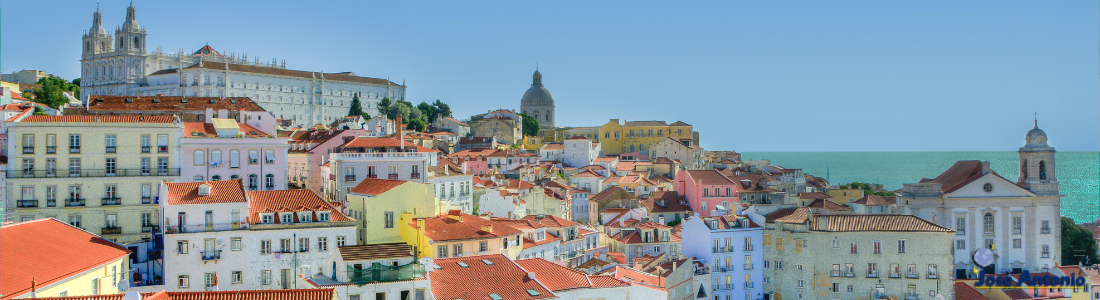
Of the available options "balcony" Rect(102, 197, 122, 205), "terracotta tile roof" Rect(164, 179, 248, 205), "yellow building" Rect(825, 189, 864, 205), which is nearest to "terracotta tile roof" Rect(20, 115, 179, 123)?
"balcony" Rect(102, 197, 122, 205)

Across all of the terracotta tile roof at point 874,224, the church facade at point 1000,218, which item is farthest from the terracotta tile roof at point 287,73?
the church facade at point 1000,218

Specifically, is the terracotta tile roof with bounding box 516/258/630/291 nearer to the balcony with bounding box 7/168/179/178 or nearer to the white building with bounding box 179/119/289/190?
the white building with bounding box 179/119/289/190

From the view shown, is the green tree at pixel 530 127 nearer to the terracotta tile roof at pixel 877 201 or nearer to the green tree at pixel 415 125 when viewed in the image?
the green tree at pixel 415 125

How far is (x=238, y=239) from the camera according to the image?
32562mm

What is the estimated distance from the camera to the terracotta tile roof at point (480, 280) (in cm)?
3003

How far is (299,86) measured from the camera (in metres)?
132

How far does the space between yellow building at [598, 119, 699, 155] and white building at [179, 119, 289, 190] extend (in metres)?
72.3

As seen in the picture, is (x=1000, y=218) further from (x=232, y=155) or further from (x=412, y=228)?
(x=232, y=155)

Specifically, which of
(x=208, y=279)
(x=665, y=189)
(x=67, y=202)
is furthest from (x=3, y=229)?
(x=665, y=189)

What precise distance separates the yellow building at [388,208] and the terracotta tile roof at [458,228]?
0.90 m

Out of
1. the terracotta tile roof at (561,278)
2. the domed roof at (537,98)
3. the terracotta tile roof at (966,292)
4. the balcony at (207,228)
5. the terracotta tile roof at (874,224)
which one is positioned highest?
the domed roof at (537,98)

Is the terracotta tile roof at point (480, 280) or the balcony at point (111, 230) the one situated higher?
the balcony at point (111, 230)

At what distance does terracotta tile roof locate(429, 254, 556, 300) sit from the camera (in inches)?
1182

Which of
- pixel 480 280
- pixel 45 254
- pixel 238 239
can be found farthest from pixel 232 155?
pixel 480 280
